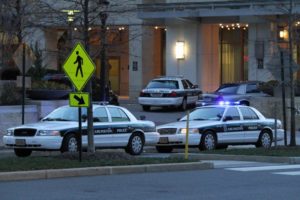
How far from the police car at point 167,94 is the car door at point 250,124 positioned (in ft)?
42.3

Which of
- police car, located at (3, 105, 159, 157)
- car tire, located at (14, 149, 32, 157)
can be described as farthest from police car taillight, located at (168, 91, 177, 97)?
car tire, located at (14, 149, 32, 157)

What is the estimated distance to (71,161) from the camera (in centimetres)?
1677

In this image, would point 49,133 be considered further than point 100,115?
No

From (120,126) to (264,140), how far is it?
5.46 meters

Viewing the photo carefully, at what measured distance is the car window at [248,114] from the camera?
79.5 feet

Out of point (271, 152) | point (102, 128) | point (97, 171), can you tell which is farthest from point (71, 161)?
point (271, 152)

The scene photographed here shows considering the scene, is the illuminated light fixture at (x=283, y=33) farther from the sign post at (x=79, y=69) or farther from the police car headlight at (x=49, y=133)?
the sign post at (x=79, y=69)

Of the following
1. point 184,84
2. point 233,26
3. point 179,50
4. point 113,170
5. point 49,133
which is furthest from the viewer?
point 233,26

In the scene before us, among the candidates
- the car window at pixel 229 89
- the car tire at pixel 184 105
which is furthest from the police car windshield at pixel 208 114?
the car tire at pixel 184 105

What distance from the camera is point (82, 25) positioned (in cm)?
1798

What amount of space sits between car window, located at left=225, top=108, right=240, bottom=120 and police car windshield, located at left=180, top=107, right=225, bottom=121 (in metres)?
0.19

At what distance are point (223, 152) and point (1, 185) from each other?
913cm

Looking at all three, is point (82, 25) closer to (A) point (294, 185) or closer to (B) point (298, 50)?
(A) point (294, 185)

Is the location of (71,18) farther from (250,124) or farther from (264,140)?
(264,140)
